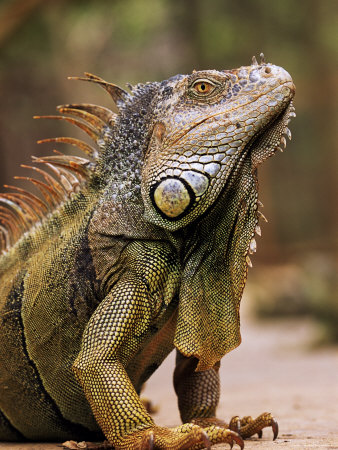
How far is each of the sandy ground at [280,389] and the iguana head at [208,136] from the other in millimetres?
1468

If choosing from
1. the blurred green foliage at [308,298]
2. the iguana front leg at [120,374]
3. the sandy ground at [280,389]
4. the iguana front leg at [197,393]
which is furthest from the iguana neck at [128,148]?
the blurred green foliage at [308,298]

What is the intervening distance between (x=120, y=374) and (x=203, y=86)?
170 centimetres

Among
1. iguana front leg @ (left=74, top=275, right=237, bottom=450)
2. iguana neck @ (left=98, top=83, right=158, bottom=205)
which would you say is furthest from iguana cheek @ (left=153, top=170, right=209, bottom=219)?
iguana front leg @ (left=74, top=275, right=237, bottom=450)

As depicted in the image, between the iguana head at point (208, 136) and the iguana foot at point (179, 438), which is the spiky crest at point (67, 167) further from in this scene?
the iguana foot at point (179, 438)

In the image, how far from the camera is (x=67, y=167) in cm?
405

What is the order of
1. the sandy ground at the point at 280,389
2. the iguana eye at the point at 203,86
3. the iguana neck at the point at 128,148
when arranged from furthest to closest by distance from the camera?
the sandy ground at the point at 280,389
the iguana neck at the point at 128,148
the iguana eye at the point at 203,86

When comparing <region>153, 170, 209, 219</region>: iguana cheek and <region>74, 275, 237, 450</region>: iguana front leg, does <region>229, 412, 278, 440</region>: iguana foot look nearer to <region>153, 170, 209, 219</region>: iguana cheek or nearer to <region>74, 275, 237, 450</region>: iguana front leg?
<region>74, 275, 237, 450</region>: iguana front leg

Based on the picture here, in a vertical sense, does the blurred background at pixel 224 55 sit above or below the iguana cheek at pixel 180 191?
above

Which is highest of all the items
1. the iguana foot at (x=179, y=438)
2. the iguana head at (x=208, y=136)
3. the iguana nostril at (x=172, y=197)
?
the iguana head at (x=208, y=136)

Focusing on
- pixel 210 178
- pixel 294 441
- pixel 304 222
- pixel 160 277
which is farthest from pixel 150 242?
pixel 304 222

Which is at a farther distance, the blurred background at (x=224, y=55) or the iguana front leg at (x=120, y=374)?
the blurred background at (x=224, y=55)

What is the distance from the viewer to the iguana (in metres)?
3.37

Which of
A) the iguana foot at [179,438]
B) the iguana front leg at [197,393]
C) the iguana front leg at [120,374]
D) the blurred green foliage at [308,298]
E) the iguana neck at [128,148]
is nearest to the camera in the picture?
the iguana foot at [179,438]

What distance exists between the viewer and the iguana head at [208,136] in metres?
3.44
